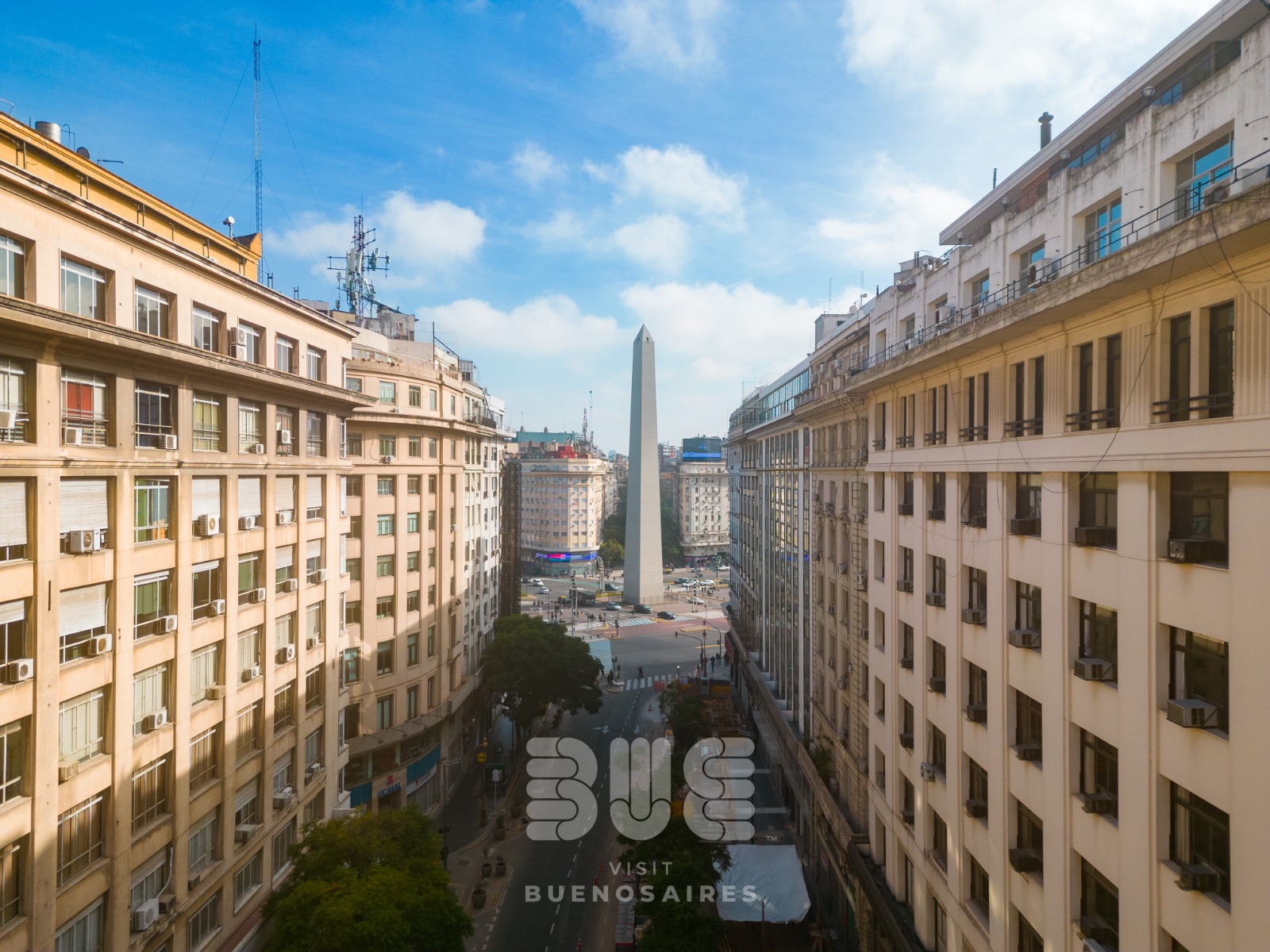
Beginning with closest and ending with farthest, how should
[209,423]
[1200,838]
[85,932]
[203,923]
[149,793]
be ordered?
1. [1200,838]
2. [85,932]
3. [149,793]
4. [203,923]
5. [209,423]

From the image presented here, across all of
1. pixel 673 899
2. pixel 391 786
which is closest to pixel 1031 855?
pixel 673 899

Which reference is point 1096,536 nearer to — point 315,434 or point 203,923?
point 203,923

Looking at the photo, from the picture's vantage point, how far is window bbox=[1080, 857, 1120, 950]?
1246cm

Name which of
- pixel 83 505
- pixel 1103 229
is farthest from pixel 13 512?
pixel 1103 229

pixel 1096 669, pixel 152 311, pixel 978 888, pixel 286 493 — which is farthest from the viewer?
pixel 286 493

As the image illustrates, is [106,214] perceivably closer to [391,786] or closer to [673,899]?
[673,899]

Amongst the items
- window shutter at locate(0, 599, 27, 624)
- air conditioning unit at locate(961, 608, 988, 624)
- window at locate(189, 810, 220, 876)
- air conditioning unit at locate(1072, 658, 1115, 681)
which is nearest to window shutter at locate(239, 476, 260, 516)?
window shutter at locate(0, 599, 27, 624)

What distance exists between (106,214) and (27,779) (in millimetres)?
10525

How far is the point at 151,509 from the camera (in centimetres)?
1623

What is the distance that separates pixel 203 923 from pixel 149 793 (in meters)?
4.20

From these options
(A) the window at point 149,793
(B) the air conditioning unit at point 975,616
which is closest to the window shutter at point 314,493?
(A) the window at point 149,793

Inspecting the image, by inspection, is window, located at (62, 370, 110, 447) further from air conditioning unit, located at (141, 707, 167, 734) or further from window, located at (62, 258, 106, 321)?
air conditioning unit, located at (141, 707, 167, 734)

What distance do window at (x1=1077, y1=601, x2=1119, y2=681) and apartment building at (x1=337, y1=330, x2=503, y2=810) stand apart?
83.8 feet

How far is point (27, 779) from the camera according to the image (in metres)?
13.1
